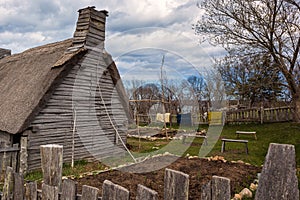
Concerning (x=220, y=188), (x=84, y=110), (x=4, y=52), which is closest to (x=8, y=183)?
(x=220, y=188)

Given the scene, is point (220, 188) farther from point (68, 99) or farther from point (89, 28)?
point (89, 28)

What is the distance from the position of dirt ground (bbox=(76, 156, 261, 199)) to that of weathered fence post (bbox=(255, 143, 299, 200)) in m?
3.30

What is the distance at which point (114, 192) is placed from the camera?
7.07ft

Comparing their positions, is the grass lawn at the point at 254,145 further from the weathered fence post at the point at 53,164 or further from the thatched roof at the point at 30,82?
the weathered fence post at the point at 53,164

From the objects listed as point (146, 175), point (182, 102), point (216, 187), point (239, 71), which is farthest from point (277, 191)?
point (239, 71)

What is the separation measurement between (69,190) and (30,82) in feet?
23.3

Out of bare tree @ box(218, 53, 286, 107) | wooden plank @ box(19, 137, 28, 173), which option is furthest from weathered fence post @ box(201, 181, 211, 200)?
bare tree @ box(218, 53, 286, 107)

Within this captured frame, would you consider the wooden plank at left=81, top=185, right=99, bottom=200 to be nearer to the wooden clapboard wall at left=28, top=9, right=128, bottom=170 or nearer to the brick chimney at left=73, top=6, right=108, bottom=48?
the wooden clapboard wall at left=28, top=9, right=128, bottom=170

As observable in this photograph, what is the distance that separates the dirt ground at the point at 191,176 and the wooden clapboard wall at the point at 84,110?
2598 millimetres

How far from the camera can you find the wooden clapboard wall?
8117mm

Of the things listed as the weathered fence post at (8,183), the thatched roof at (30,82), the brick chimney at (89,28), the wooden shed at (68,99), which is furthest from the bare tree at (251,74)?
the weathered fence post at (8,183)

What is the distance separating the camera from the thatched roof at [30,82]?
7508 millimetres

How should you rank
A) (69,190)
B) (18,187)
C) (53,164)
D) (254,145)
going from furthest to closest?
(254,145) → (18,187) → (53,164) → (69,190)

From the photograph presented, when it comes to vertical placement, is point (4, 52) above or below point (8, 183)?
above
